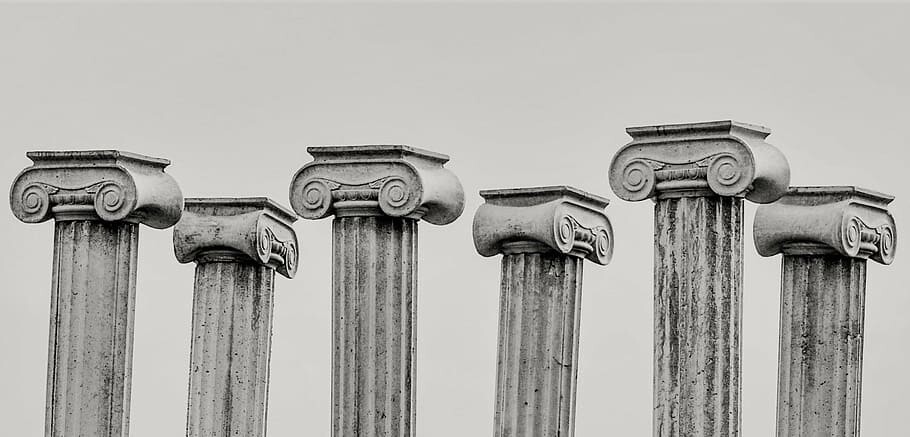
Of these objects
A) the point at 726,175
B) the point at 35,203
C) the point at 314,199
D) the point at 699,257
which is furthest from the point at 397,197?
the point at 726,175

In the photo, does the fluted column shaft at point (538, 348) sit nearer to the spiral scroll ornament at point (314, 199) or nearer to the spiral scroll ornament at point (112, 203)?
the spiral scroll ornament at point (314, 199)

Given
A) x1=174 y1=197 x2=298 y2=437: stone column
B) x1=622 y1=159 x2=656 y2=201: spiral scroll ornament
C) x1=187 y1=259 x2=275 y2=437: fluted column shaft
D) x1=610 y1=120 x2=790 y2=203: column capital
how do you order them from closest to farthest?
x1=610 y1=120 x2=790 y2=203: column capital → x1=622 y1=159 x2=656 y2=201: spiral scroll ornament → x1=174 y1=197 x2=298 y2=437: stone column → x1=187 y1=259 x2=275 y2=437: fluted column shaft

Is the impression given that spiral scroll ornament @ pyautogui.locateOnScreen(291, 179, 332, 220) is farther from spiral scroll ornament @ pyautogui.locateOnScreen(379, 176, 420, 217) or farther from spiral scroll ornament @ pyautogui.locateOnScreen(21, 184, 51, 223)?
spiral scroll ornament @ pyautogui.locateOnScreen(21, 184, 51, 223)

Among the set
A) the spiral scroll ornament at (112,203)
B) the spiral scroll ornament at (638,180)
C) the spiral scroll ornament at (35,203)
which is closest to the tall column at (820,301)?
the spiral scroll ornament at (638,180)

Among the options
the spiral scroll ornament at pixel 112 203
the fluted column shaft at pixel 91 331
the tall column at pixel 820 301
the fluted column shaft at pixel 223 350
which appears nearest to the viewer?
the spiral scroll ornament at pixel 112 203

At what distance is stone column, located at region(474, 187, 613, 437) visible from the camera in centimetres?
3497

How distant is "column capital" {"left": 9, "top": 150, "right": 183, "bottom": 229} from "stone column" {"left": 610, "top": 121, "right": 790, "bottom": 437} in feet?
19.4

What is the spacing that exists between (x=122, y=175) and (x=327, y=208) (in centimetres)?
271

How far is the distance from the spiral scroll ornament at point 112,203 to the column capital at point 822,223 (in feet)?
26.4

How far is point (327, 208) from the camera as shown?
3569 cm

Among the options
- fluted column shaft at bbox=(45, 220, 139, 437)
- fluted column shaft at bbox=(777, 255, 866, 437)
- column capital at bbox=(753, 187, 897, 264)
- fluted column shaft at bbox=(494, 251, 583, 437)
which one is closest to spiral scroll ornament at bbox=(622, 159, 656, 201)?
fluted column shaft at bbox=(494, 251, 583, 437)

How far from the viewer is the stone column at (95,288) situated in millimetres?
34562

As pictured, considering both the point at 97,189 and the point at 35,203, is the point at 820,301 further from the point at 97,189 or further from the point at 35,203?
the point at 35,203

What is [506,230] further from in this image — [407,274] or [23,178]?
[23,178]
